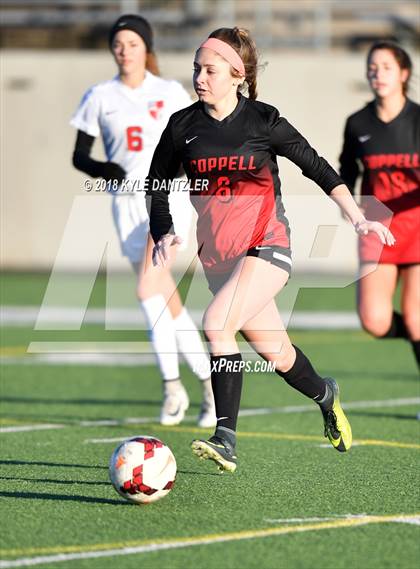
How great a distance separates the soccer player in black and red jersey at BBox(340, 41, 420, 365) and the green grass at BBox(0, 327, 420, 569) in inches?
32.6

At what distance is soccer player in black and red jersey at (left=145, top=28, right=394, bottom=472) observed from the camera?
5727 mm

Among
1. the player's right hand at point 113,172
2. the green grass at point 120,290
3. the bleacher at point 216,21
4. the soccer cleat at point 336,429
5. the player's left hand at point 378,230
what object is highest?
the player's left hand at point 378,230

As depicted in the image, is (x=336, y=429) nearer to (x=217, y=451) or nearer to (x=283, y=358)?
(x=283, y=358)

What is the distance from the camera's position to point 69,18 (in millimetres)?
22203

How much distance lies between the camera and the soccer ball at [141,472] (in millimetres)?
5285

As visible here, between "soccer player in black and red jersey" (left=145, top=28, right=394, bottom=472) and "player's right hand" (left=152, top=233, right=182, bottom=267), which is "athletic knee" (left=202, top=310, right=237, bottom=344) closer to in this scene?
"soccer player in black and red jersey" (left=145, top=28, right=394, bottom=472)

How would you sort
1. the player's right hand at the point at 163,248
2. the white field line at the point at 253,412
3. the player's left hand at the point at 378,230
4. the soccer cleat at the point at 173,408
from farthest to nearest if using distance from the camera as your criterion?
1. the soccer cleat at the point at 173,408
2. the white field line at the point at 253,412
3. the player's right hand at the point at 163,248
4. the player's left hand at the point at 378,230

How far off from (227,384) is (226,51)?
161 centimetres

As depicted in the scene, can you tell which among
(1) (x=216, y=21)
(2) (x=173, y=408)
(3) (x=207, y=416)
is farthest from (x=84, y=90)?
(3) (x=207, y=416)

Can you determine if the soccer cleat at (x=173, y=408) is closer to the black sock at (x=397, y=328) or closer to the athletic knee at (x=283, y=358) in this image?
the black sock at (x=397, y=328)

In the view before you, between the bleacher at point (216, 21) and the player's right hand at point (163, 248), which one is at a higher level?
the player's right hand at point (163, 248)

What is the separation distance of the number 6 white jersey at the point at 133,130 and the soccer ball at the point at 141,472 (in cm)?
299

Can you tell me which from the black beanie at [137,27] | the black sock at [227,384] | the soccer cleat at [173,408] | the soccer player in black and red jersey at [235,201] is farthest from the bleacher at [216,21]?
the black sock at [227,384]

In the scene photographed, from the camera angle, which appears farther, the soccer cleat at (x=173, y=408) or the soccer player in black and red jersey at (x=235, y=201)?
the soccer cleat at (x=173, y=408)
